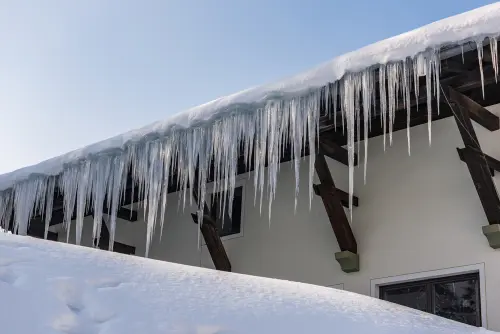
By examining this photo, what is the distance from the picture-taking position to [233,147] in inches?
270

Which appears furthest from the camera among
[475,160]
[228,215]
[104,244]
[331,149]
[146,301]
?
[104,244]

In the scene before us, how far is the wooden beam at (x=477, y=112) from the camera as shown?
6184 millimetres

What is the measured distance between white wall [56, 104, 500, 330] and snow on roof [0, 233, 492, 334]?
2792 mm

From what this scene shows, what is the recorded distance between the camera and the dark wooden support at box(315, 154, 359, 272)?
7.27 metres

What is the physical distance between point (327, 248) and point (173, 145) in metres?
1.75

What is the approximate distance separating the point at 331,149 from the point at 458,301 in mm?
1651

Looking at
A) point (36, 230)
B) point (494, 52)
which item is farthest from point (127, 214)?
point (494, 52)

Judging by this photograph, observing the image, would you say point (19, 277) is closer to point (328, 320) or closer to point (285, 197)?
point (328, 320)

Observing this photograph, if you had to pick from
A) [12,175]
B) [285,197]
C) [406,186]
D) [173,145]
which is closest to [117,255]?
[173,145]

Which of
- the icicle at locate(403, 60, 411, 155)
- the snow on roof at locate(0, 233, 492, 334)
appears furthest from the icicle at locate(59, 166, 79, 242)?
the snow on roof at locate(0, 233, 492, 334)

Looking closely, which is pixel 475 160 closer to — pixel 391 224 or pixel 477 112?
pixel 477 112

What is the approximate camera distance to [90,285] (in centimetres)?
316

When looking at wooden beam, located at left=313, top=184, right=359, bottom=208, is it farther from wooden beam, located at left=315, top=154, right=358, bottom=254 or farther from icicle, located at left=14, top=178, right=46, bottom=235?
icicle, located at left=14, top=178, right=46, bottom=235

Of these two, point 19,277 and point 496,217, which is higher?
point 496,217
